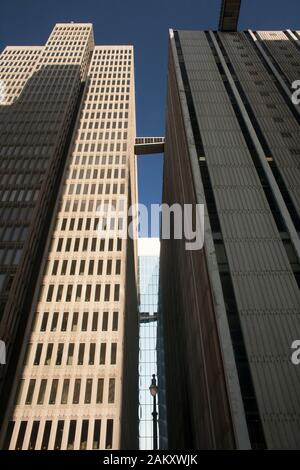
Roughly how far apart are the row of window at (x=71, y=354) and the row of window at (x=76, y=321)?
82.6 inches

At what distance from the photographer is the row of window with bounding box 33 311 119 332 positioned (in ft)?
134

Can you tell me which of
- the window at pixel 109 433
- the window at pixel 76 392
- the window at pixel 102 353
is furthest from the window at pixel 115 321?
the window at pixel 109 433

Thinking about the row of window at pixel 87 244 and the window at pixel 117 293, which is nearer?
the window at pixel 117 293

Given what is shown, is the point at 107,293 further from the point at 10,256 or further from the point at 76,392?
the point at 10,256

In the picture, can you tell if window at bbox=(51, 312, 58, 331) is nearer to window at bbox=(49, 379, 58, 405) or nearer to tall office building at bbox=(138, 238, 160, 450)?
window at bbox=(49, 379, 58, 405)

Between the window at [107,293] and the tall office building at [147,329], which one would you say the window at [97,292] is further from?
the tall office building at [147,329]

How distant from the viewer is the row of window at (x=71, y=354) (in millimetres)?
37906

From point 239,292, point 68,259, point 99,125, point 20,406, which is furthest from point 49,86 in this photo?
point 239,292

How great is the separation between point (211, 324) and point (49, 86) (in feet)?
225

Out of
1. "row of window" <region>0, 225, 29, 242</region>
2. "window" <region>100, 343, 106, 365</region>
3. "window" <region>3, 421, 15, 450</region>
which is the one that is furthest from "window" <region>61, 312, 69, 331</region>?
"row of window" <region>0, 225, 29, 242</region>

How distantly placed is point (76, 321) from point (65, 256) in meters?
10.4

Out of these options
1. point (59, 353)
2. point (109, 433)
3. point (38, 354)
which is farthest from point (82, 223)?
point (109, 433)
